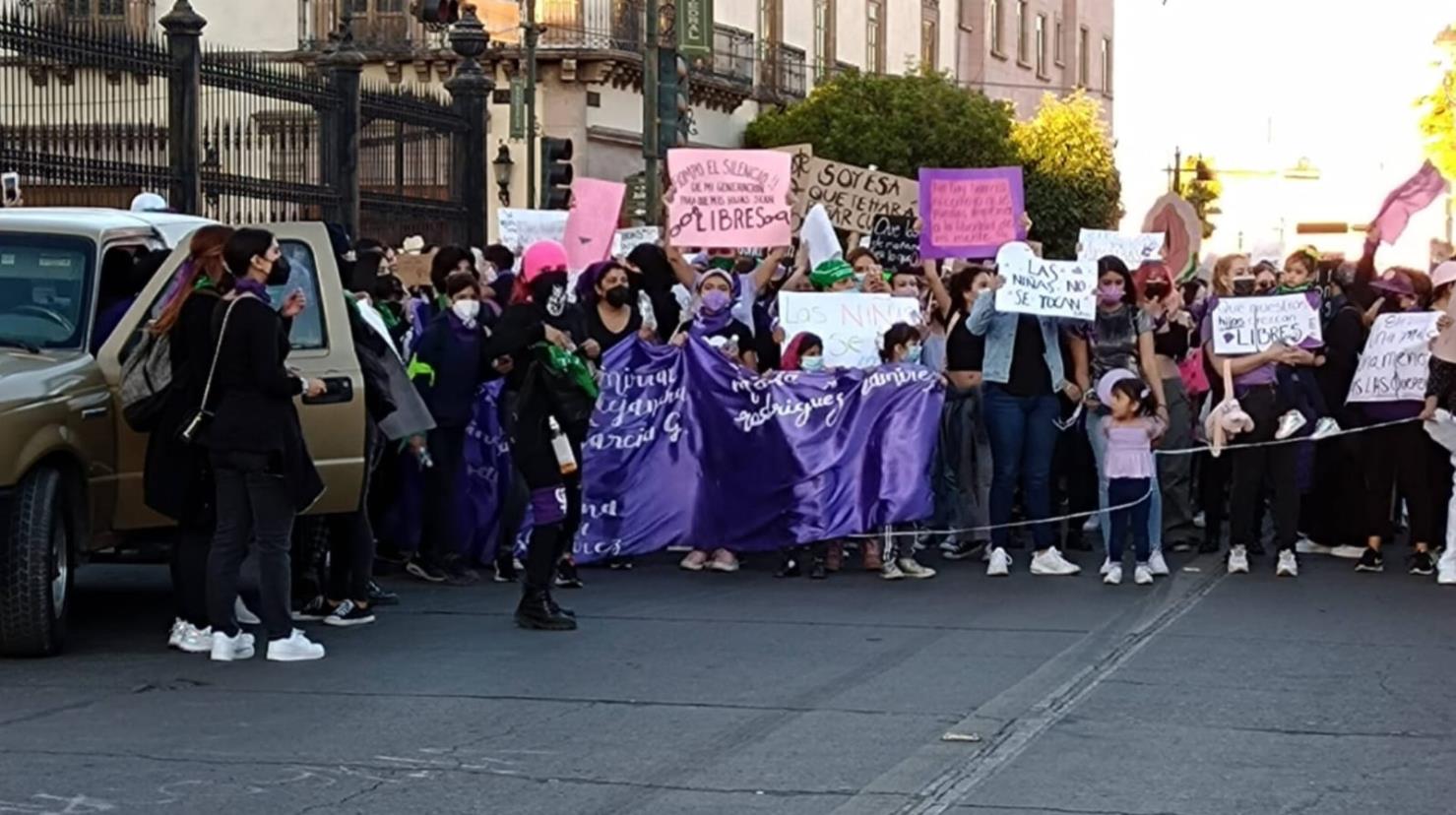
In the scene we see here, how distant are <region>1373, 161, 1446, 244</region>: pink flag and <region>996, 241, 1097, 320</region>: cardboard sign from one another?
306cm

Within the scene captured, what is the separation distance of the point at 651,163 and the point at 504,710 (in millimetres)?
17078

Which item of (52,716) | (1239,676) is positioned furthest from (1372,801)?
(52,716)

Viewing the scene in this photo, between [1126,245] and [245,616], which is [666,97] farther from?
[245,616]

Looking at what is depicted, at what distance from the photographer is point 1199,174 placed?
1829 inches

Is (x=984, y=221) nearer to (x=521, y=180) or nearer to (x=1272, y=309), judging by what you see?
(x=1272, y=309)

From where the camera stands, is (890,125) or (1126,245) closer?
(1126,245)

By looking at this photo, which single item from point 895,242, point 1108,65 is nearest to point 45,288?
point 895,242

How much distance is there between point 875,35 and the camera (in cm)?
5916

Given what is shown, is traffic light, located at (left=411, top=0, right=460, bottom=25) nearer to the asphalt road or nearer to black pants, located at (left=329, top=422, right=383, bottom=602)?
the asphalt road

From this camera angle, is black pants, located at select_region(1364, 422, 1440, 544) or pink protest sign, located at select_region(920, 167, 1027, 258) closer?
black pants, located at select_region(1364, 422, 1440, 544)

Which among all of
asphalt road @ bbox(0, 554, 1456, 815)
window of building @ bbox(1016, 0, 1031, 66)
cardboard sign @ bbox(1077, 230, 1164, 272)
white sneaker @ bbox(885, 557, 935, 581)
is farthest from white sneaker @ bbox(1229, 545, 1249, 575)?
window of building @ bbox(1016, 0, 1031, 66)

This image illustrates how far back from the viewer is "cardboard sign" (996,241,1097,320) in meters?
14.2

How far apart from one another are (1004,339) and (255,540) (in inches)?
209

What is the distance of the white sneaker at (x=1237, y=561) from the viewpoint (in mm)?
14414
